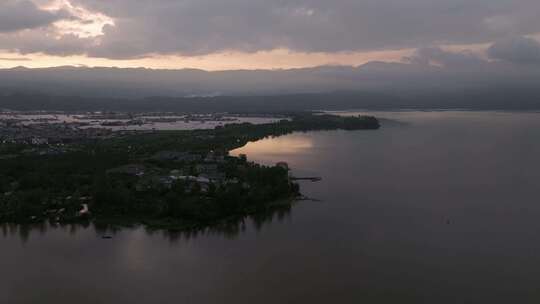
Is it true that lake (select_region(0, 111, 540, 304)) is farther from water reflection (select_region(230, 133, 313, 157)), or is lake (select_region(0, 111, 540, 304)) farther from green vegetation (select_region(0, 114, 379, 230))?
water reflection (select_region(230, 133, 313, 157))

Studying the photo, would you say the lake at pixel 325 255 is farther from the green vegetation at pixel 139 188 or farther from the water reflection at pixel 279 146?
the water reflection at pixel 279 146

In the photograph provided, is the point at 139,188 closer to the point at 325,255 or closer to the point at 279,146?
the point at 325,255

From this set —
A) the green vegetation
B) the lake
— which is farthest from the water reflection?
the lake

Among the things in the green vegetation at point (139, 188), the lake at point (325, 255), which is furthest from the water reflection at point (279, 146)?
the lake at point (325, 255)

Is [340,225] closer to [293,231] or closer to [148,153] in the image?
[293,231]

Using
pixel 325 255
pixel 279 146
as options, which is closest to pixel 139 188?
pixel 325 255

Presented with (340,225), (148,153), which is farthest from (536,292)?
(148,153)
